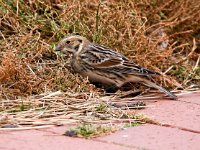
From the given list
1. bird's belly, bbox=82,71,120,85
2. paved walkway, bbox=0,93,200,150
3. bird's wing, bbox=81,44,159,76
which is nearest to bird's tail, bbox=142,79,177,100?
bird's wing, bbox=81,44,159,76

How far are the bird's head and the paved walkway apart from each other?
1.36m

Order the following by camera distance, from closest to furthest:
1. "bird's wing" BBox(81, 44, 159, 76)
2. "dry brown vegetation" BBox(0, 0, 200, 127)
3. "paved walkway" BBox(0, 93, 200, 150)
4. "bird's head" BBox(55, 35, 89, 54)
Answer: "paved walkway" BBox(0, 93, 200, 150), "dry brown vegetation" BBox(0, 0, 200, 127), "bird's wing" BBox(81, 44, 159, 76), "bird's head" BBox(55, 35, 89, 54)

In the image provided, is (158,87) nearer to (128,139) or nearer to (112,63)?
(112,63)

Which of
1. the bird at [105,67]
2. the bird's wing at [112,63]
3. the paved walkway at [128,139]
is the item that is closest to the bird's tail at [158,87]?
the bird at [105,67]

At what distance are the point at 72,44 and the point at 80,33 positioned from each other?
401 millimetres

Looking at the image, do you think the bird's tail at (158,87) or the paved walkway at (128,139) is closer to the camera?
the paved walkway at (128,139)

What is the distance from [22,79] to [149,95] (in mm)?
1131

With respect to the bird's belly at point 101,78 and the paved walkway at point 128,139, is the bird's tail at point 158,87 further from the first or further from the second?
the paved walkway at point 128,139

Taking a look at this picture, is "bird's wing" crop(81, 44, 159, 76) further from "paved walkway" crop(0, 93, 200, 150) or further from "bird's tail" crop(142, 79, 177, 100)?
"paved walkway" crop(0, 93, 200, 150)

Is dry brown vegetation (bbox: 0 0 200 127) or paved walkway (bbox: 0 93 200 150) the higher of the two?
dry brown vegetation (bbox: 0 0 200 127)

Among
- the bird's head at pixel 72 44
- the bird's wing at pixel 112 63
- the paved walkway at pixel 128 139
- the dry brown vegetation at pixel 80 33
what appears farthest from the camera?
the bird's head at pixel 72 44

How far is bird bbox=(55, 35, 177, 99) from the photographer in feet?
19.8

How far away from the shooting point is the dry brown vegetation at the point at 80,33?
578 cm

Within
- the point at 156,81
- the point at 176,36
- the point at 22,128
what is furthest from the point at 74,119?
the point at 176,36
